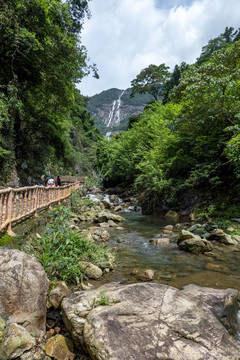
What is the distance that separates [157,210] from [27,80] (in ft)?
40.8

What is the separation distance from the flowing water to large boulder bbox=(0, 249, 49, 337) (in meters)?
1.79

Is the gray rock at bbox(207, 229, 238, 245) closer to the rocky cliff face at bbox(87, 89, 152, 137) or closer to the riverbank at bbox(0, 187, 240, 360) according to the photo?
the riverbank at bbox(0, 187, 240, 360)

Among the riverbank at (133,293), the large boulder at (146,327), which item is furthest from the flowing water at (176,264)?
the large boulder at (146,327)

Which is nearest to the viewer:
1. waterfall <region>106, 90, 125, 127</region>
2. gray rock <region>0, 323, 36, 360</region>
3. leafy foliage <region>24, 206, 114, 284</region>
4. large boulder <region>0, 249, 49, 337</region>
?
gray rock <region>0, 323, 36, 360</region>

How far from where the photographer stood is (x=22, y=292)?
247 cm

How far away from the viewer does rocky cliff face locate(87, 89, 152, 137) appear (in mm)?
110875

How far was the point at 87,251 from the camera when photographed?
4789 millimetres

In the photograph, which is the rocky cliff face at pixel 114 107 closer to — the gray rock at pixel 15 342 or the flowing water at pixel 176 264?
the flowing water at pixel 176 264

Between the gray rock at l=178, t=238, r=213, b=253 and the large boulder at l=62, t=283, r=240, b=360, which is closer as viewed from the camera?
the large boulder at l=62, t=283, r=240, b=360

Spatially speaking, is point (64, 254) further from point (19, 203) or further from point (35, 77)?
point (35, 77)

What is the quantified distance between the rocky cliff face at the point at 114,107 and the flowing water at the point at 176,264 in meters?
95.8

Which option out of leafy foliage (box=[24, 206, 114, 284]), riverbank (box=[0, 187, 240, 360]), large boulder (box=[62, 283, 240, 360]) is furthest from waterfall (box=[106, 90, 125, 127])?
large boulder (box=[62, 283, 240, 360])

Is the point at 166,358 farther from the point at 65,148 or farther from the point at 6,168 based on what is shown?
the point at 65,148

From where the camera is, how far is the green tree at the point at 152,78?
33125 mm
